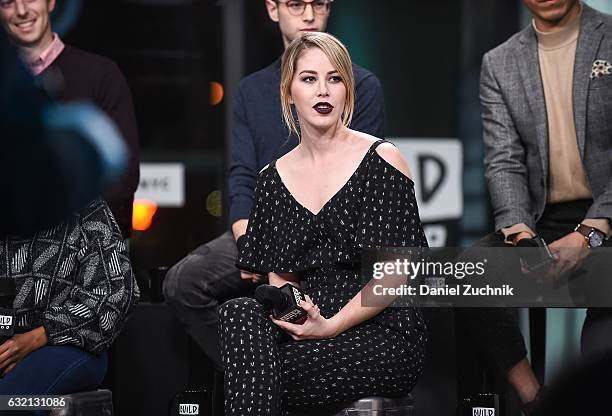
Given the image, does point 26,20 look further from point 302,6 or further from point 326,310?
point 326,310

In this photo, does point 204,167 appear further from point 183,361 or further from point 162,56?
point 183,361

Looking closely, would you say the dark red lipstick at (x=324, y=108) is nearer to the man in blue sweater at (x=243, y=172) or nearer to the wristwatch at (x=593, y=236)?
the man in blue sweater at (x=243, y=172)

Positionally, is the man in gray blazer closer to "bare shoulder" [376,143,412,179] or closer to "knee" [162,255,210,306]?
"bare shoulder" [376,143,412,179]

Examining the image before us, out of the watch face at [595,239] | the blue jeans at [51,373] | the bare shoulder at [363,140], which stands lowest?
the blue jeans at [51,373]

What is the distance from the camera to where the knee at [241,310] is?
2422 millimetres

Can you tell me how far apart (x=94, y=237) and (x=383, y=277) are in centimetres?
86

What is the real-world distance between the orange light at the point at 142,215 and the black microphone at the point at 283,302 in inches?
58.1

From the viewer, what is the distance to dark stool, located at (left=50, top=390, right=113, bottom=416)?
2596mm

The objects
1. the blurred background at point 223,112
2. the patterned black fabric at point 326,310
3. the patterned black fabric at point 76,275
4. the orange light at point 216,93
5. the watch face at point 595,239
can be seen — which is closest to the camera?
the patterned black fabric at point 326,310

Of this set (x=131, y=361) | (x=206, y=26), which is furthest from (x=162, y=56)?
(x=131, y=361)

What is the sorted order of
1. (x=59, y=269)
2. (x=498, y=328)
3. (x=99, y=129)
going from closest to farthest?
(x=59, y=269)
(x=498, y=328)
(x=99, y=129)

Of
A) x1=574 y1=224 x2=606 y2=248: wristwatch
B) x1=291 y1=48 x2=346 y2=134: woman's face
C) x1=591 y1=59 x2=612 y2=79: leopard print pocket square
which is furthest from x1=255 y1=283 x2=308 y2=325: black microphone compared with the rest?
x1=591 y1=59 x2=612 y2=79: leopard print pocket square

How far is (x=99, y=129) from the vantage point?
3234 millimetres

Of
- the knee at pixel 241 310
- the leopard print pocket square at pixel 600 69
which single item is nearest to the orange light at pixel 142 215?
Result: the knee at pixel 241 310
